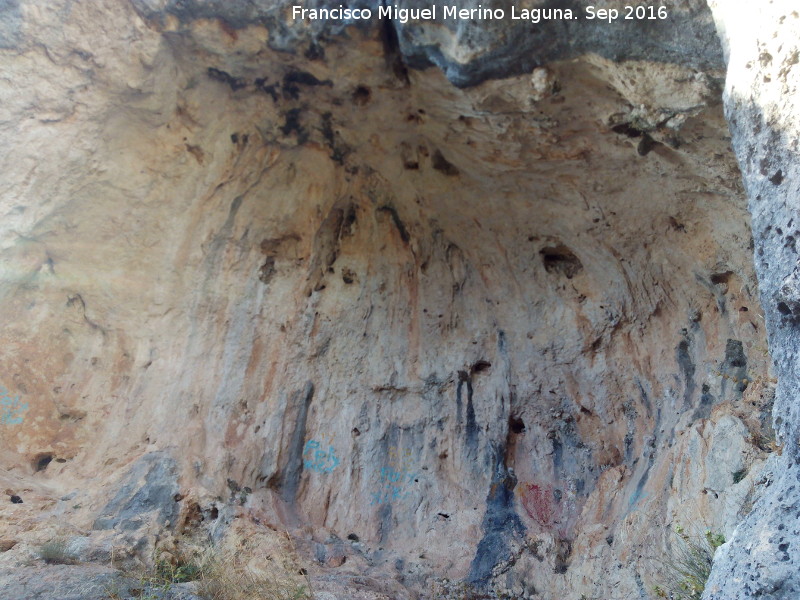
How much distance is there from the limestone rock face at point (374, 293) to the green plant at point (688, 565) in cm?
15

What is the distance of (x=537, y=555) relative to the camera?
218 inches

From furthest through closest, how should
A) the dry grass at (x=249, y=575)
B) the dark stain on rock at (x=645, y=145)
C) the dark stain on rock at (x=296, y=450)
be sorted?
1. the dark stain on rock at (x=296, y=450)
2. the dark stain on rock at (x=645, y=145)
3. the dry grass at (x=249, y=575)

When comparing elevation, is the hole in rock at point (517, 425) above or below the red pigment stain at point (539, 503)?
above

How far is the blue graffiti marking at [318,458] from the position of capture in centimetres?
630

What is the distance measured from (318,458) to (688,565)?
140 inches

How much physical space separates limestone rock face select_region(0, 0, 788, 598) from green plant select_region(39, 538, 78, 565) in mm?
131

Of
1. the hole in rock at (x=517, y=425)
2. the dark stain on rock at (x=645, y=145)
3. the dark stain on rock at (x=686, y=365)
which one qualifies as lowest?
the hole in rock at (x=517, y=425)

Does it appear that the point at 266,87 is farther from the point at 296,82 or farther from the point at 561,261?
the point at 561,261

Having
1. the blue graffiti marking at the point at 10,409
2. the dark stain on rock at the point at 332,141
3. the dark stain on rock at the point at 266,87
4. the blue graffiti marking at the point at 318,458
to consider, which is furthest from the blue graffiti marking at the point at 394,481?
the dark stain on rock at the point at 266,87

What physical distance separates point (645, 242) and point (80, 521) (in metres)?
5.45

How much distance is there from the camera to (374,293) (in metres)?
6.96

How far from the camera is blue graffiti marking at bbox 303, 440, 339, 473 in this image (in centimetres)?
630

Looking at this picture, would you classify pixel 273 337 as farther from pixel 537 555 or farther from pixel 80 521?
pixel 537 555

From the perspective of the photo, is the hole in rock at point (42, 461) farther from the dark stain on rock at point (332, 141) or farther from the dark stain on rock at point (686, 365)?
the dark stain on rock at point (686, 365)
